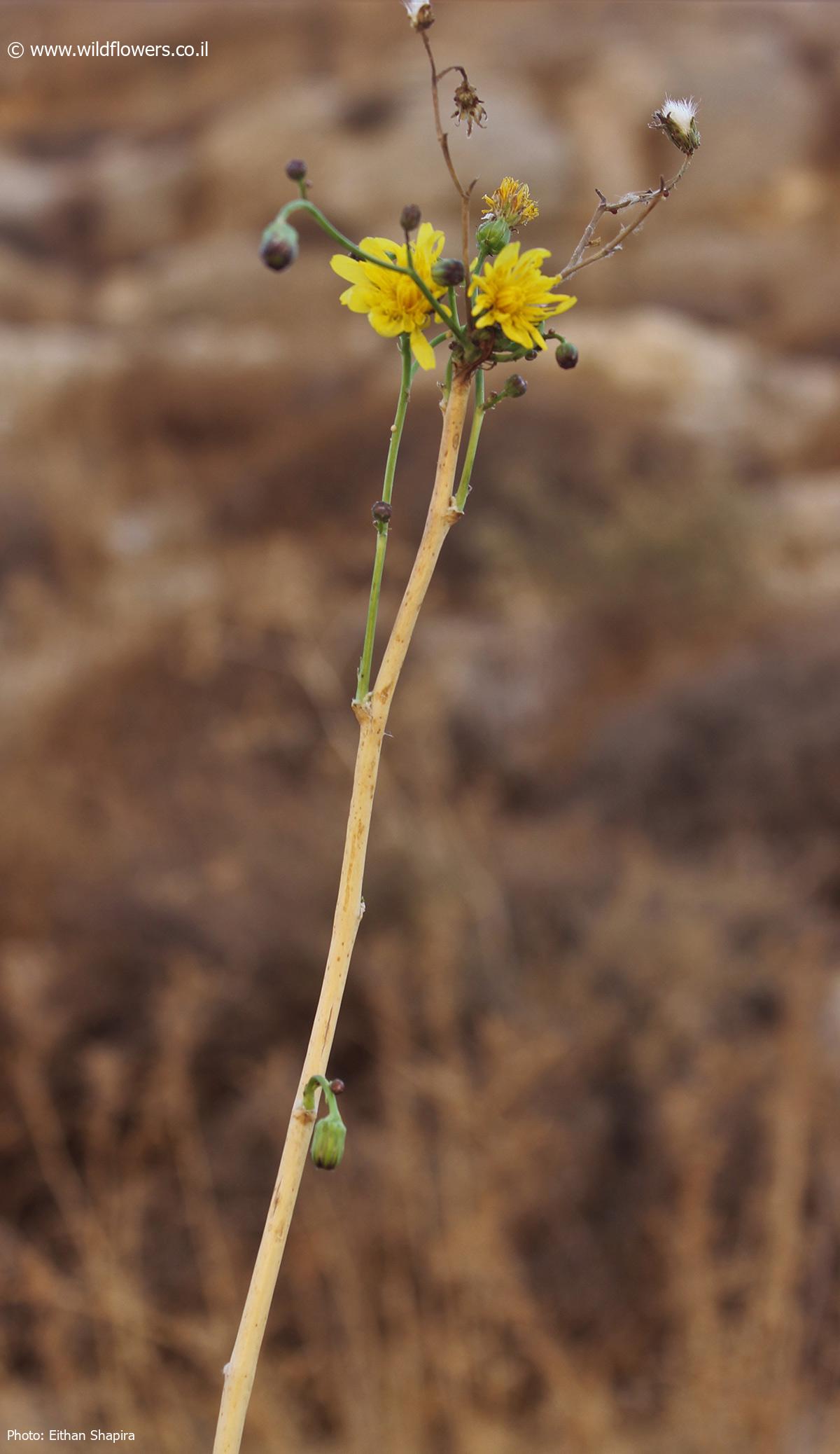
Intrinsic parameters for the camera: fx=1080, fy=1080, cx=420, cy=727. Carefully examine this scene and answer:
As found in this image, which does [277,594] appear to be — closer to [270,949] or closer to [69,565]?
[270,949]

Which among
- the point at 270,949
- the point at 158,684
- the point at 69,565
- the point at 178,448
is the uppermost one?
the point at 178,448

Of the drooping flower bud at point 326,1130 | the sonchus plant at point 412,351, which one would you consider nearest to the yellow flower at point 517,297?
the sonchus plant at point 412,351

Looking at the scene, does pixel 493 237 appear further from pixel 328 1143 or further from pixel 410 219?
pixel 328 1143

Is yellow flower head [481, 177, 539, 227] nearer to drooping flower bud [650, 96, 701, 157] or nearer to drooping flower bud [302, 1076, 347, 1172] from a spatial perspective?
drooping flower bud [650, 96, 701, 157]

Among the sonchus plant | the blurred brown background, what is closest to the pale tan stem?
the sonchus plant

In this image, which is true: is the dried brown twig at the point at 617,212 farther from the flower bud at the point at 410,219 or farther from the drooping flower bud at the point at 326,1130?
the drooping flower bud at the point at 326,1130

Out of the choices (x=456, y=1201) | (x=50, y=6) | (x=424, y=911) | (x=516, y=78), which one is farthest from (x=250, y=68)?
(x=456, y=1201)
